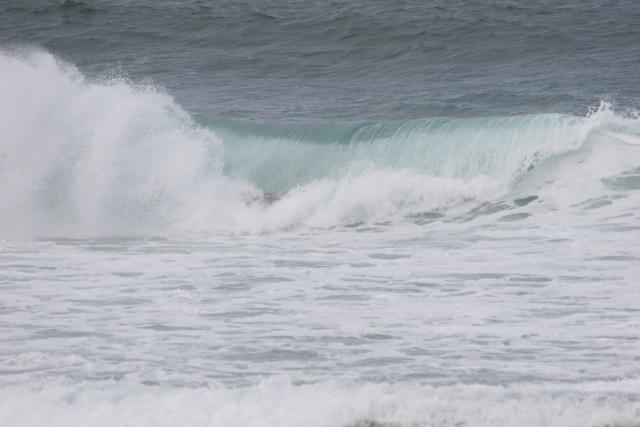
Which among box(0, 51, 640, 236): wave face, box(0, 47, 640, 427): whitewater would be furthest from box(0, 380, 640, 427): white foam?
box(0, 51, 640, 236): wave face

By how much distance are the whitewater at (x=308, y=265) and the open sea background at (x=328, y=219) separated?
28mm

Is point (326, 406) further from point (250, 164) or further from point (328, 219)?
point (250, 164)

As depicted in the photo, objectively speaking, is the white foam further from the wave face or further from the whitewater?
the wave face

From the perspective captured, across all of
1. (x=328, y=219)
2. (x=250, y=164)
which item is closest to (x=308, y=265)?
(x=328, y=219)

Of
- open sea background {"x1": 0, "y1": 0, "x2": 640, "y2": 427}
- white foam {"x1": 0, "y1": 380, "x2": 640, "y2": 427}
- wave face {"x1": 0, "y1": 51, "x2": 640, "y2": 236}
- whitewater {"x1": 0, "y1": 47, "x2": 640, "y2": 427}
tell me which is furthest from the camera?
wave face {"x1": 0, "y1": 51, "x2": 640, "y2": 236}

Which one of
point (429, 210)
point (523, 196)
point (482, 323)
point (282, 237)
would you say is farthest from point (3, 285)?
point (523, 196)

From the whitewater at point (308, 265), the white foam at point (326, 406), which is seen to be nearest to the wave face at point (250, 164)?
the whitewater at point (308, 265)

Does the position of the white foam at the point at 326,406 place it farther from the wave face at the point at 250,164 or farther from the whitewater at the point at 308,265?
the wave face at the point at 250,164

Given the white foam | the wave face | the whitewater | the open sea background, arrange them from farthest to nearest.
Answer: the wave face, the open sea background, the whitewater, the white foam

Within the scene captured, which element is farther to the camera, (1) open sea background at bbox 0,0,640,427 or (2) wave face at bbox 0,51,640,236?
(2) wave face at bbox 0,51,640,236

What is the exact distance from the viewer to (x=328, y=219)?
12.7 meters

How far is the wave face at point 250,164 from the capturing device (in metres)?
12.8

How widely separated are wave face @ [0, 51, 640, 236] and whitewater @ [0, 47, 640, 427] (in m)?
0.03

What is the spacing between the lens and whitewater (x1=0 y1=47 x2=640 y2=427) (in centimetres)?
650
